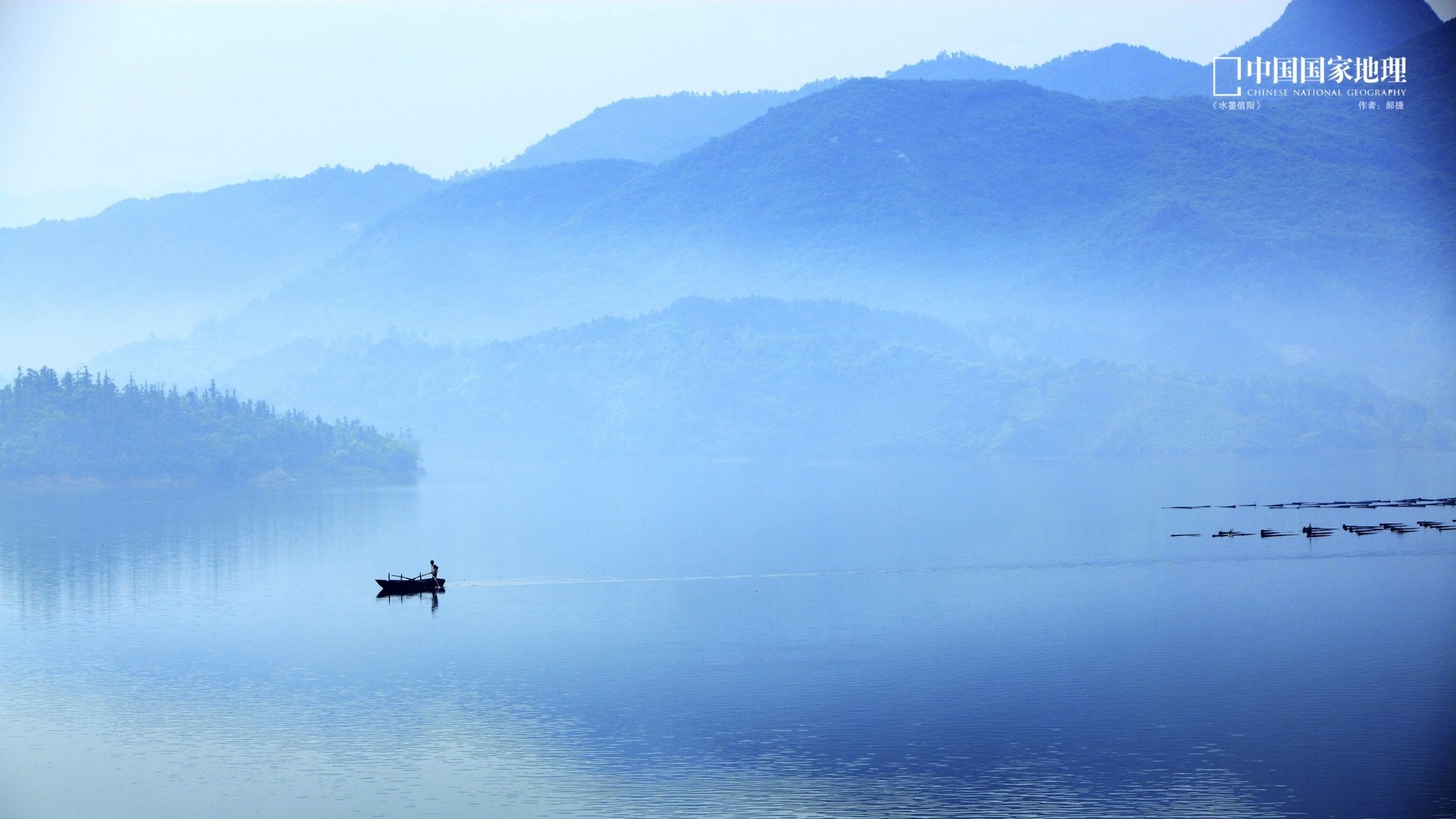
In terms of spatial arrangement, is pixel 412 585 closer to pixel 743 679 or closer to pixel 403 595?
pixel 403 595

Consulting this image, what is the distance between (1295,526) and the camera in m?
128

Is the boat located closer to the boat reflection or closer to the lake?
the boat reflection

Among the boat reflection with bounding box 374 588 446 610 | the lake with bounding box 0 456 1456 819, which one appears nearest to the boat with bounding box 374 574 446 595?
the boat reflection with bounding box 374 588 446 610

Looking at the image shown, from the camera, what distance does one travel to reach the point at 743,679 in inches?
2534

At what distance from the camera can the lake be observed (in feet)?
157

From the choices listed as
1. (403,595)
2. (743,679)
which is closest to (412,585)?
(403,595)

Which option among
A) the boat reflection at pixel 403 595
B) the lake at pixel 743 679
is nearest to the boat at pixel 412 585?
the boat reflection at pixel 403 595

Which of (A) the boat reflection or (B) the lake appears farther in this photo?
(A) the boat reflection

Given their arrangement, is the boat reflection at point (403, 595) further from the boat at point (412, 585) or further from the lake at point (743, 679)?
the lake at point (743, 679)

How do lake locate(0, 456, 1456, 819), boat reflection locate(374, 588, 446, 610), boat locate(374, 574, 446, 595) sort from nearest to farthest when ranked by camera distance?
lake locate(0, 456, 1456, 819), boat locate(374, 574, 446, 595), boat reflection locate(374, 588, 446, 610)

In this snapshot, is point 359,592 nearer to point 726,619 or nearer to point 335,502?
point 726,619

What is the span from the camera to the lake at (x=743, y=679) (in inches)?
1886

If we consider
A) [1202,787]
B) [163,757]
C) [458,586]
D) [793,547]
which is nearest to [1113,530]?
[793,547]

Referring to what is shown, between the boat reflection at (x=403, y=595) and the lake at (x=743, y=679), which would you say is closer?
the lake at (x=743, y=679)
